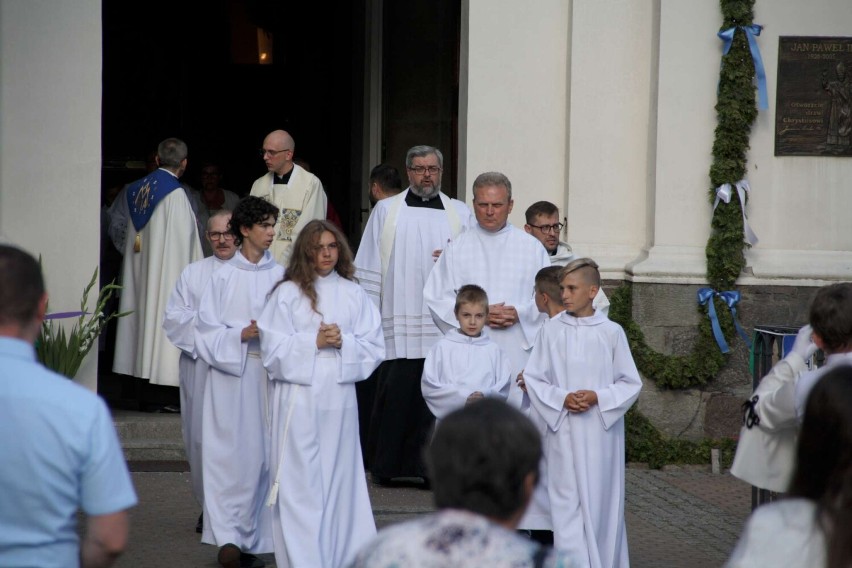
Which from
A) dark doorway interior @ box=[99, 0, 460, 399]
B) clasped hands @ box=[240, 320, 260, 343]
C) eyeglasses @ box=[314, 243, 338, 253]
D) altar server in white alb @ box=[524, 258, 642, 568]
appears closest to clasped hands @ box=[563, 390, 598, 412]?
altar server in white alb @ box=[524, 258, 642, 568]

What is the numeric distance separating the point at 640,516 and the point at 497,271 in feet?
5.51

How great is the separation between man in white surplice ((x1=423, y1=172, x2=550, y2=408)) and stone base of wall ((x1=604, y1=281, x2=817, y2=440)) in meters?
1.78

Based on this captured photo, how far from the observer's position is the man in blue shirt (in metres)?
3.09


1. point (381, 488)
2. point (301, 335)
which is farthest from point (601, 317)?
point (381, 488)

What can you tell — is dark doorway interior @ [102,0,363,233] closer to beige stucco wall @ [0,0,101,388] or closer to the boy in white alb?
beige stucco wall @ [0,0,101,388]

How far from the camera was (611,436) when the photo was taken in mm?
6422

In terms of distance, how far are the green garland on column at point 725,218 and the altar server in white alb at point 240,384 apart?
3.35 metres

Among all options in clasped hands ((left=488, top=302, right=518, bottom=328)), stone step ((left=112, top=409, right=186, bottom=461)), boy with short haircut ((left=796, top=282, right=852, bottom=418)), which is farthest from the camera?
stone step ((left=112, top=409, right=186, bottom=461))

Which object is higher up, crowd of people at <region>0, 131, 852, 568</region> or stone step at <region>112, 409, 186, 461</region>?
crowd of people at <region>0, 131, 852, 568</region>

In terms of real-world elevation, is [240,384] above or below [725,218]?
below

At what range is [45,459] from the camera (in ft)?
10.1

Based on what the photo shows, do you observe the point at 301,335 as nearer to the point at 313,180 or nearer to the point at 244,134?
the point at 313,180

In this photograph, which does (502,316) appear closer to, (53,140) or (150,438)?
(150,438)

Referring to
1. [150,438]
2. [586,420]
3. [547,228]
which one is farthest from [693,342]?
[150,438]
